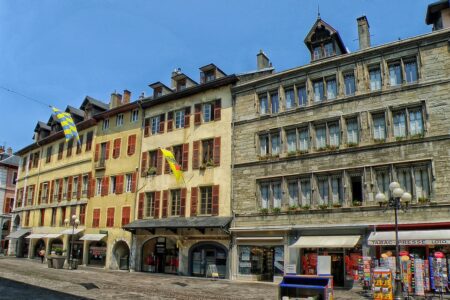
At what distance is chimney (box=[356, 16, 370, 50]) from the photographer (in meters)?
21.8

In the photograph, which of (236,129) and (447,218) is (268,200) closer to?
(236,129)

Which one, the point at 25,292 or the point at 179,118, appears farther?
the point at 179,118

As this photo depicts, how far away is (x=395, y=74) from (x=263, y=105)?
7549 mm

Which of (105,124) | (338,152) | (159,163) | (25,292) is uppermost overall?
(105,124)

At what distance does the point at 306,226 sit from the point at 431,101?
8.23 metres

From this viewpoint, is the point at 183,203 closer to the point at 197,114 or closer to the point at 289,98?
the point at 197,114

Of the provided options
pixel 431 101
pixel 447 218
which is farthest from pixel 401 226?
pixel 431 101

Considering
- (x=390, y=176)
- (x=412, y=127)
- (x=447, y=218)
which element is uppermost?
(x=412, y=127)

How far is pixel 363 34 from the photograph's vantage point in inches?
864

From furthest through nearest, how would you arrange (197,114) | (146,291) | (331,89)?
1. (197,114)
2. (331,89)
3. (146,291)

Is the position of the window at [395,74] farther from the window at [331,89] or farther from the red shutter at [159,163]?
the red shutter at [159,163]

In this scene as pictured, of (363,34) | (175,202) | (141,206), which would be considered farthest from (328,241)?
(141,206)

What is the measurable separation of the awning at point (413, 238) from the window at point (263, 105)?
9.37 metres

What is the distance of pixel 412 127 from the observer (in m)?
19.2
